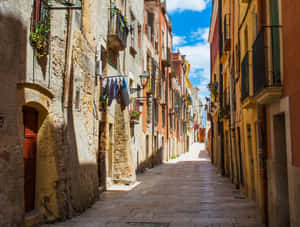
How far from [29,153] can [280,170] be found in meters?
5.27

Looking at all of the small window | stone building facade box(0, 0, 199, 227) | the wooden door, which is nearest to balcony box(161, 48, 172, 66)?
stone building facade box(0, 0, 199, 227)

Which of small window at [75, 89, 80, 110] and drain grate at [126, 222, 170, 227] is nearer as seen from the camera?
drain grate at [126, 222, 170, 227]

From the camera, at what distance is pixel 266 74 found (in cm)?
602

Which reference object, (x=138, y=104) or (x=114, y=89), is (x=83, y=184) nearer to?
(x=114, y=89)

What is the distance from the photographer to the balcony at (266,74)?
5793 mm

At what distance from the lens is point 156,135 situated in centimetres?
2531

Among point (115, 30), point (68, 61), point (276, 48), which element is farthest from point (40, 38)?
point (115, 30)

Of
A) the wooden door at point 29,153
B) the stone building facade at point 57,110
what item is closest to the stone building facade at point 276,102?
the stone building facade at point 57,110

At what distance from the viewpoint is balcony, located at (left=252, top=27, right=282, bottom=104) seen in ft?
19.0

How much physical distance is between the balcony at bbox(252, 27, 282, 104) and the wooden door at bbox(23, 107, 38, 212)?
15.9ft

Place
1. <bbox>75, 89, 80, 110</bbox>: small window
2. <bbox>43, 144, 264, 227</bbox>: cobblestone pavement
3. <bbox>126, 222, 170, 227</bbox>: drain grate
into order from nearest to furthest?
<bbox>126, 222, 170, 227</bbox>: drain grate, <bbox>43, 144, 264, 227</bbox>: cobblestone pavement, <bbox>75, 89, 80, 110</bbox>: small window

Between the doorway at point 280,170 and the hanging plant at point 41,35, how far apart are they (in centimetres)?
505

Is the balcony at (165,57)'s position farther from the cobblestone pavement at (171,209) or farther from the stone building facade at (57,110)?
the cobblestone pavement at (171,209)

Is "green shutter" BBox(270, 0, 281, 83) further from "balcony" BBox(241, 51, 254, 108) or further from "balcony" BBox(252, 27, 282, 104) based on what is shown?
"balcony" BBox(241, 51, 254, 108)
